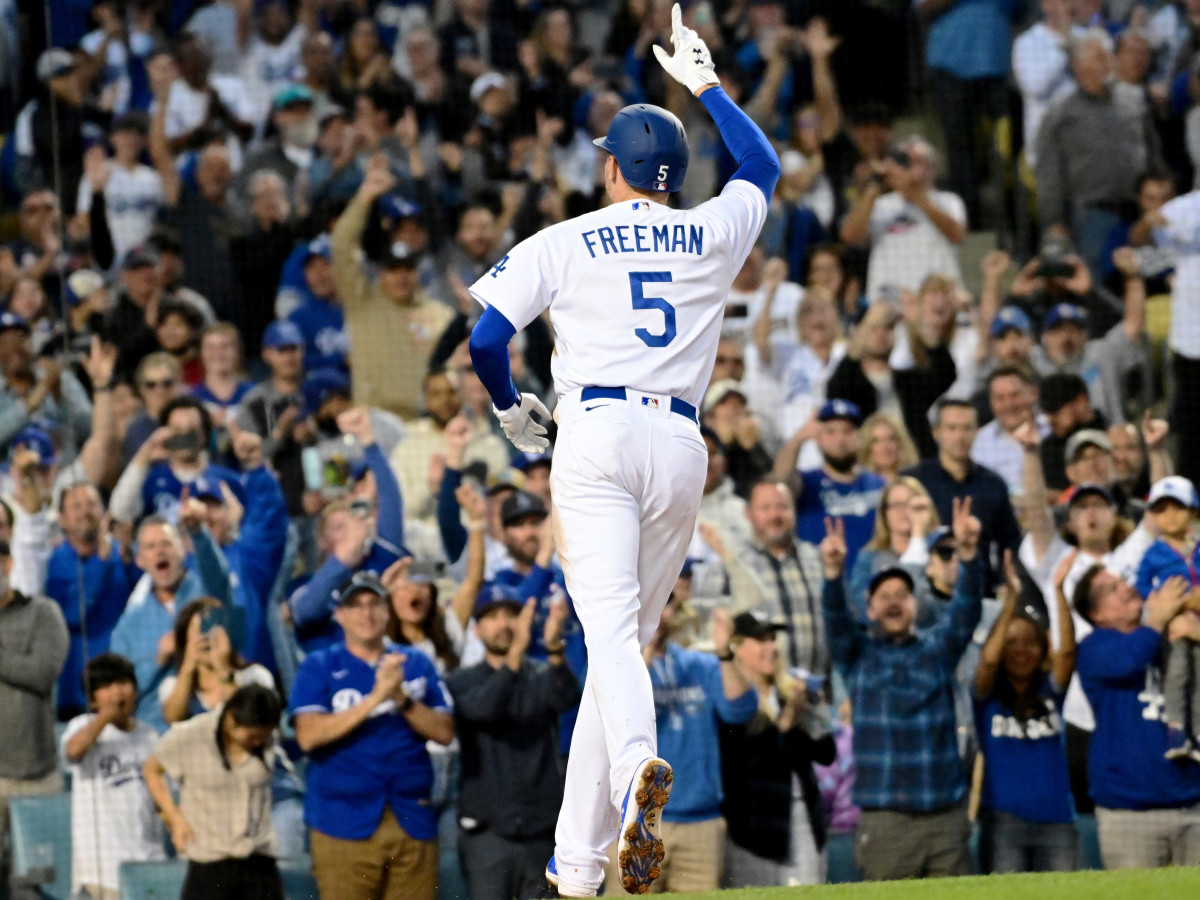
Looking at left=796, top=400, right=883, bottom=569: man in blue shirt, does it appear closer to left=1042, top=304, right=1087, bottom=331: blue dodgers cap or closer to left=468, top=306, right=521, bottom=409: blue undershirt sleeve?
left=1042, top=304, right=1087, bottom=331: blue dodgers cap

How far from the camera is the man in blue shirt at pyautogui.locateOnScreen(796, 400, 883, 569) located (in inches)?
283

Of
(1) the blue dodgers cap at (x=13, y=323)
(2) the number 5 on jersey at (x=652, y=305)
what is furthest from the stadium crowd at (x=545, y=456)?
(2) the number 5 on jersey at (x=652, y=305)

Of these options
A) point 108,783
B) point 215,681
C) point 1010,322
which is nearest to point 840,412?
point 1010,322

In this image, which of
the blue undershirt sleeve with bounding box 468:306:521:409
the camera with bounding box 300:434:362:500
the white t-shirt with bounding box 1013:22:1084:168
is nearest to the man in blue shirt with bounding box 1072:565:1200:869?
the white t-shirt with bounding box 1013:22:1084:168

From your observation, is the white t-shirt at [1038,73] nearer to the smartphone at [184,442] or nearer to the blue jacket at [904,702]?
the blue jacket at [904,702]

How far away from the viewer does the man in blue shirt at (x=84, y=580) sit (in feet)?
22.9

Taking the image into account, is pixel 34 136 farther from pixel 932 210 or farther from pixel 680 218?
pixel 680 218

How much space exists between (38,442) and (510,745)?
275 centimetres

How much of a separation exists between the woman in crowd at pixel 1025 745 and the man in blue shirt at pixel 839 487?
81 cm

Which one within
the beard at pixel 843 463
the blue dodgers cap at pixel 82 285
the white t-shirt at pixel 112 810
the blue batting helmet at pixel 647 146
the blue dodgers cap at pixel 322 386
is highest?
the blue dodgers cap at pixel 82 285

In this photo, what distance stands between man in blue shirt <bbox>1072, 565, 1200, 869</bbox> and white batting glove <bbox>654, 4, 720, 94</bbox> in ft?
11.7

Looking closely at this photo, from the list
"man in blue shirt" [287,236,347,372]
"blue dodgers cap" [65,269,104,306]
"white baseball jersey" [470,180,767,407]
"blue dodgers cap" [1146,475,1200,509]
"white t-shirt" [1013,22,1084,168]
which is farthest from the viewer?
"white t-shirt" [1013,22,1084,168]

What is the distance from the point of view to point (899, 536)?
276 inches

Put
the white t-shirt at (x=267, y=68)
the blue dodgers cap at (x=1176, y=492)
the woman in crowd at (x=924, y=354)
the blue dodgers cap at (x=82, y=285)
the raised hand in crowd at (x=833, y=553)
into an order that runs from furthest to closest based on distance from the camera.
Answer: the white t-shirt at (x=267, y=68) < the blue dodgers cap at (x=82, y=285) < the woman in crowd at (x=924, y=354) < the blue dodgers cap at (x=1176, y=492) < the raised hand in crowd at (x=833, y=553)
